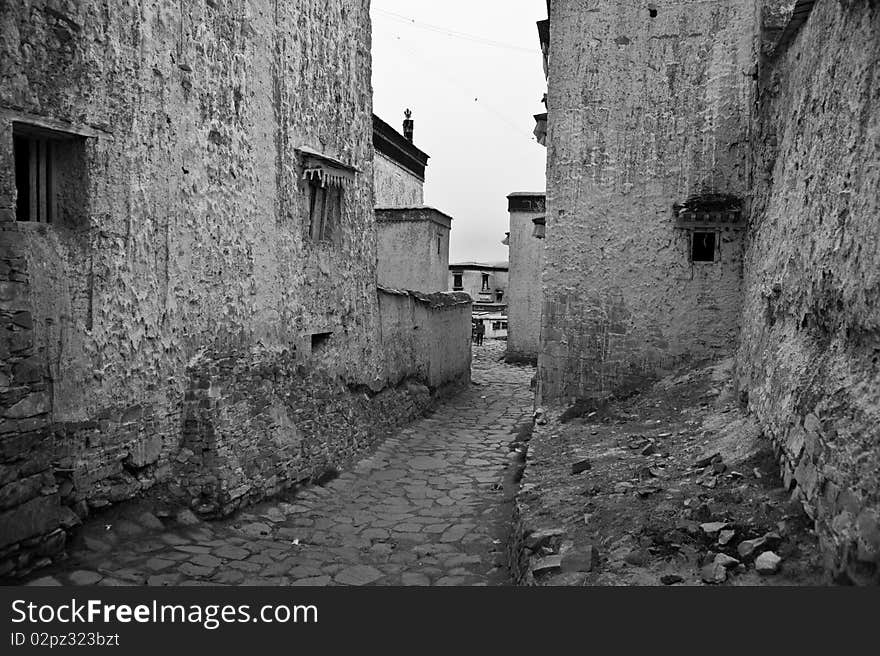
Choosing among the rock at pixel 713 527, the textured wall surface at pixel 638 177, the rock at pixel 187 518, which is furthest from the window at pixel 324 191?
the rock at pixel 713 527

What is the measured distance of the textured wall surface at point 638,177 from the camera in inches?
313

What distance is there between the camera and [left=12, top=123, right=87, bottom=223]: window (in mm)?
4840

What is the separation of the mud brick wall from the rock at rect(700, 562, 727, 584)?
45cm

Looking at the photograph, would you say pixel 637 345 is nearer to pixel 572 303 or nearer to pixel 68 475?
pixel 572 303

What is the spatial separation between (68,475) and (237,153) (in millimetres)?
3253

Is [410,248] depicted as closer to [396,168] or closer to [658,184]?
[396,168]

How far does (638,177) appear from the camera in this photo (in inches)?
322

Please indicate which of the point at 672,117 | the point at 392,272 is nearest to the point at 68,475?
the point at 672,117

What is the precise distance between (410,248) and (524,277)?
13.9 feet

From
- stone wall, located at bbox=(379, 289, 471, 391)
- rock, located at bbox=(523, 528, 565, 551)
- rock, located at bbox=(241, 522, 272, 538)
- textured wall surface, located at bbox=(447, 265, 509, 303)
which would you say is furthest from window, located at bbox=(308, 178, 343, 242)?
textured wall surface, located at bbox=(447, 265, 509, 303)

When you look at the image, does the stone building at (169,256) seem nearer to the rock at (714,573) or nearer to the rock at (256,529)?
the rock at (256,529)

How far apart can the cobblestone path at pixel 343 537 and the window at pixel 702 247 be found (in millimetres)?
3423

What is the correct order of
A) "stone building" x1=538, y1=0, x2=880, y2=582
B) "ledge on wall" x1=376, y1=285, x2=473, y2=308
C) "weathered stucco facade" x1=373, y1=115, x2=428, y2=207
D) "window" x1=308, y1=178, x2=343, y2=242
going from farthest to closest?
1. "weathered stucco facade" x1=373, y1=115, x2=428, y2=207
2. "ledge on wall" x1=376, y1=285, x2=473, y2=308
3. "window" x1=308, y1=178, x2=343, y2=242
4. "stone building" x1=538, y1=0, x2=880, y2=582

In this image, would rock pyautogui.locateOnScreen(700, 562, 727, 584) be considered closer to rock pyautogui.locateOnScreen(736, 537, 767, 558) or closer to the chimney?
rock pyautogui.locateOnScreen(736, 537, 767, 558)
